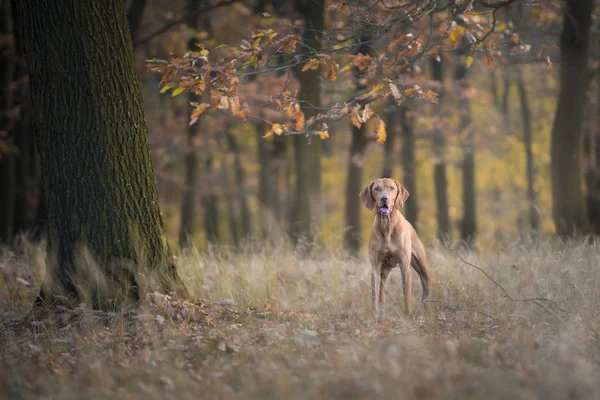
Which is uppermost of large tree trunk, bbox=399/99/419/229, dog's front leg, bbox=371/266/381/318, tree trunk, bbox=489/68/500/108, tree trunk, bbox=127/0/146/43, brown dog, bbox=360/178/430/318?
tree trunk, bbox=127/0/146/43

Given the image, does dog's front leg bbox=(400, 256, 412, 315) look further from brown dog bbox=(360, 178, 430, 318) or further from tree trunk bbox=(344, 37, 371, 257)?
tree trunk bbox=(344, 37, 371, 257)

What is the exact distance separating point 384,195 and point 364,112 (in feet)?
3.09

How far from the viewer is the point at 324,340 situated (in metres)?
5.07

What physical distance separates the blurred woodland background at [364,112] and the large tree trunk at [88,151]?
0.65 m

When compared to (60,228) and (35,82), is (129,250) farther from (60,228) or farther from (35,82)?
(35,82)

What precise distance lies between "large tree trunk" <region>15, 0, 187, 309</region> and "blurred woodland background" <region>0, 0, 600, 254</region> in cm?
65

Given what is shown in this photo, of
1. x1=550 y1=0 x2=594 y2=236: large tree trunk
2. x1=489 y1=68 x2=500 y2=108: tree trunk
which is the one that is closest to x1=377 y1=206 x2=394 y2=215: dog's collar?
x1=550 y1=0 x2=594 y2=236: large tree trunk

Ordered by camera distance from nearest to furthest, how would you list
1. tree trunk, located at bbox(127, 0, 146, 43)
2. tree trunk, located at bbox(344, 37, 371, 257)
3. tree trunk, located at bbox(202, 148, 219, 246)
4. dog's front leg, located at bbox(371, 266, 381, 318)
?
dog's front leg, located at bbox(371, 266, 381, 318)
tree trunk, located at bbox(127, 0, 146, 43)
tree trunk, located at bbox(344, 37, 371, 257)
tree trunk, located at bbox(202, 148, 219, 246)

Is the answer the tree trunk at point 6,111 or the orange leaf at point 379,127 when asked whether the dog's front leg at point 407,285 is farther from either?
the tree trunk at point 6,111

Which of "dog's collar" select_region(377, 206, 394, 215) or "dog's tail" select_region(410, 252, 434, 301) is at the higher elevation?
"dog's collar" select_region(377, 206, 394, 215)

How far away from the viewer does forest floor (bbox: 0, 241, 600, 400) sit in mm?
3711

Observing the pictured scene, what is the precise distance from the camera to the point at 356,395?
11.7ft

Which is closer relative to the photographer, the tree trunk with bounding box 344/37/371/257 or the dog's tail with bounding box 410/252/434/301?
the dog's tail with bounding box 410/252/434/301

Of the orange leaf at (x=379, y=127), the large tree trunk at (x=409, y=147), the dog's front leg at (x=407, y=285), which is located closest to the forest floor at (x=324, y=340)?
the dog's front leg at (x=407, y=285)
